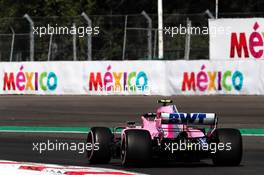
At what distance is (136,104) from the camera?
838 inches

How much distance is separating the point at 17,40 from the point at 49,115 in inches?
347

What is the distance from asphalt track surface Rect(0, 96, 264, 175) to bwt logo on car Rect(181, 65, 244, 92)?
57cm

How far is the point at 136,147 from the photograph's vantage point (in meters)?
9.41

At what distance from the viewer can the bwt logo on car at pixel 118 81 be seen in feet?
77.6

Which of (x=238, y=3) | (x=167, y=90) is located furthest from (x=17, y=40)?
(x=238, y=3)

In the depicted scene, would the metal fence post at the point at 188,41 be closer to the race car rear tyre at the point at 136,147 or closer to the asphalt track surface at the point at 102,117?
the asphalt track surface at the point at 102,117

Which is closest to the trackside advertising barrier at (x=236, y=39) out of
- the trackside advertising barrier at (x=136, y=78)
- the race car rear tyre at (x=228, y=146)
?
the trackside advertising barrier at (x=136, y=78)

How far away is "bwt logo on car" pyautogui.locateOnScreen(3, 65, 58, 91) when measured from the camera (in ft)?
82.2

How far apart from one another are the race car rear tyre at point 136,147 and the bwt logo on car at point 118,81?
1403 centimetres

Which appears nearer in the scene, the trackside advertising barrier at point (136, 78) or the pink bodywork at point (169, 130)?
the pink bodywork at point (169, 130)

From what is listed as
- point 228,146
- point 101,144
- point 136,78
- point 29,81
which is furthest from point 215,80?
point 228,146

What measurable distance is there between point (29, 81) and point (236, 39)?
22.0ft

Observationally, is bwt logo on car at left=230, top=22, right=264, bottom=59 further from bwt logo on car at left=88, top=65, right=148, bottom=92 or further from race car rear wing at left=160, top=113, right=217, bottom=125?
race car rear wing at left=160, top=113, right=217, bottom=125

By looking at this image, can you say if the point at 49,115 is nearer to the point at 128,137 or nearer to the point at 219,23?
the point at 219,23
